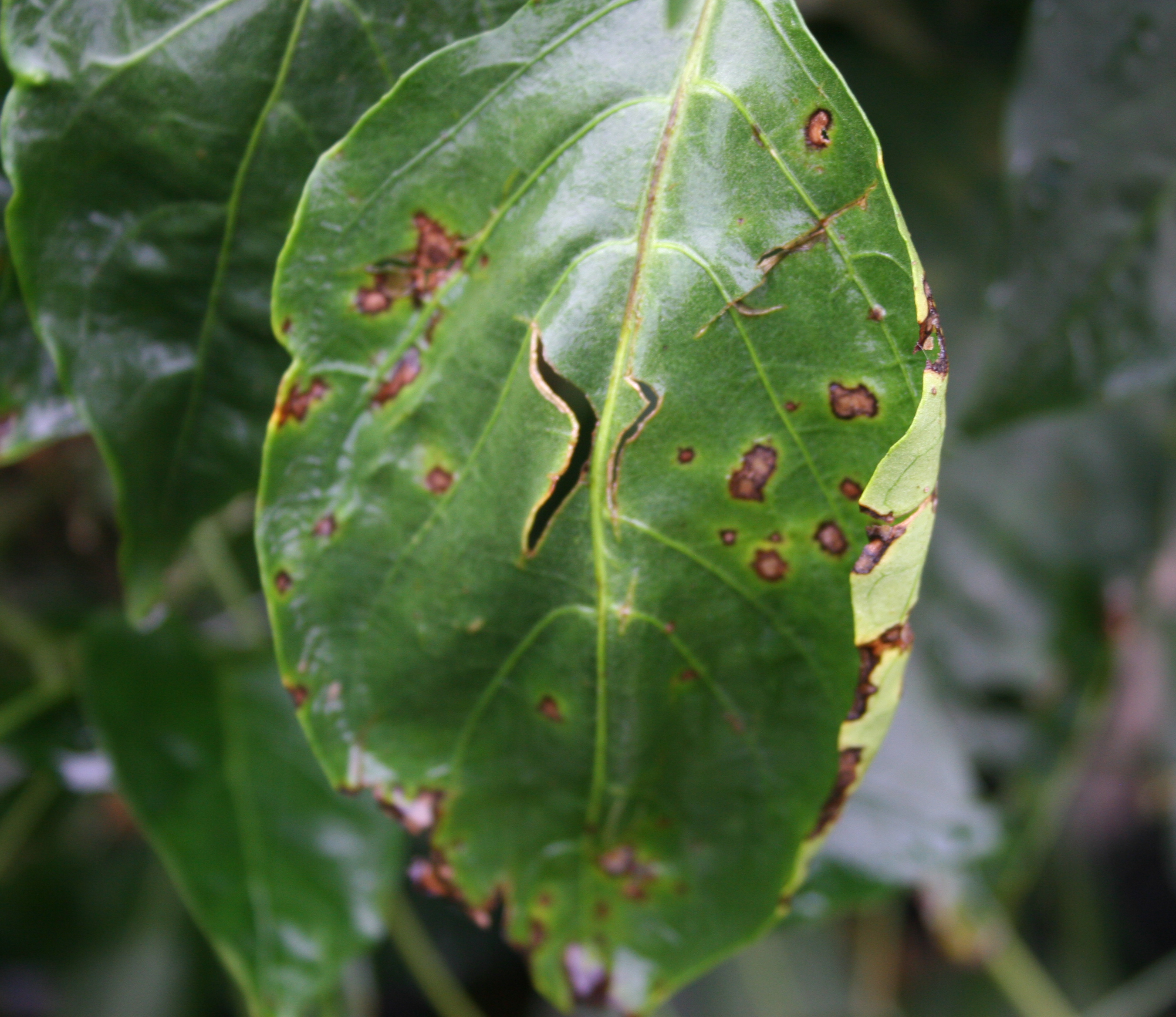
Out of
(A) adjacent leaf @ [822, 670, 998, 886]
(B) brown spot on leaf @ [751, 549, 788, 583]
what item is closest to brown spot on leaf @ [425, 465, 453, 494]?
(B) brown spot on leaf @ [751, 549, 788, 583]

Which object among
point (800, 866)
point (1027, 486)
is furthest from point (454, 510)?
point (1027, 486)

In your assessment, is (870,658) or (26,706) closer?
(870,658)

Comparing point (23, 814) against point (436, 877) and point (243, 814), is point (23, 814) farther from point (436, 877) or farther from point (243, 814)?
point (436, 877)

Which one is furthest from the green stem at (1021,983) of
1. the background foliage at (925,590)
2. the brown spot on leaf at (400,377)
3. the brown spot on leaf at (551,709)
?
the brown spot on leaf at (400,377)

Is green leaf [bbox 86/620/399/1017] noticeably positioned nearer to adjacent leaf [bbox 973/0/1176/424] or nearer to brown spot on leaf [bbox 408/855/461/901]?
brown spot on leaf [bbox 408/855/461/901]

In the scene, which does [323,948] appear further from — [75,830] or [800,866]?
[75,830]

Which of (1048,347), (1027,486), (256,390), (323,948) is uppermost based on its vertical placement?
(256,390)

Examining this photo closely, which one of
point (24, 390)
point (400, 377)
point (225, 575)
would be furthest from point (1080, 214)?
point (225, 575)

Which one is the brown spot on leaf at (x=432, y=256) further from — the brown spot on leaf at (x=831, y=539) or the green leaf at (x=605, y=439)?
the brown spot on leaf at (x=831, y=539)
